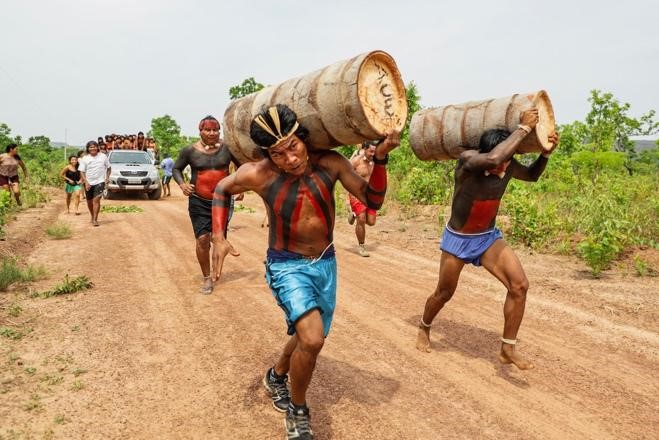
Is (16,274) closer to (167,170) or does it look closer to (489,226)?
(489,226)

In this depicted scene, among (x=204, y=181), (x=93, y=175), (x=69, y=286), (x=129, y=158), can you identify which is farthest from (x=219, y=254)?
(x=129, y=158)

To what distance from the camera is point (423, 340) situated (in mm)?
4582

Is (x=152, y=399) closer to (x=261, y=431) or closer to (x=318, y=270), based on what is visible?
(x=261, y=431)

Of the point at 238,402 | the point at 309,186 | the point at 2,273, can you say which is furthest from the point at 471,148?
the point at 2,273

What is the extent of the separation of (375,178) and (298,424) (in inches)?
61.3

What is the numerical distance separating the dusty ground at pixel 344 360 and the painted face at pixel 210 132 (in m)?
1.89

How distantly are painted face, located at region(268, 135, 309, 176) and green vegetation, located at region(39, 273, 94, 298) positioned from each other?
4.05 m

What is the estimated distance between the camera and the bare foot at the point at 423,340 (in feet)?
14.9

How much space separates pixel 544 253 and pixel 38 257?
827 centimetres

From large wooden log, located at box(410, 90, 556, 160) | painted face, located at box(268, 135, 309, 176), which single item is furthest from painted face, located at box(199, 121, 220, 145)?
painted face, located at box(268, 135, 309, 176)

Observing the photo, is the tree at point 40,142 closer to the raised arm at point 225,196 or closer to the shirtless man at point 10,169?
the shirtless man at point 10,169

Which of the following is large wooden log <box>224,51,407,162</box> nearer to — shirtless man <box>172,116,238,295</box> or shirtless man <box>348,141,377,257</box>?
shirtless man <box>172,116,238,295</box>

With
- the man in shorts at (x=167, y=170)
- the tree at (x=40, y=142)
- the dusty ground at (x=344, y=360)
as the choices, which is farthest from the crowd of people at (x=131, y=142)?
the tree at (x=40, y=142)

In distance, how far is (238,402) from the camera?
11.6ft
